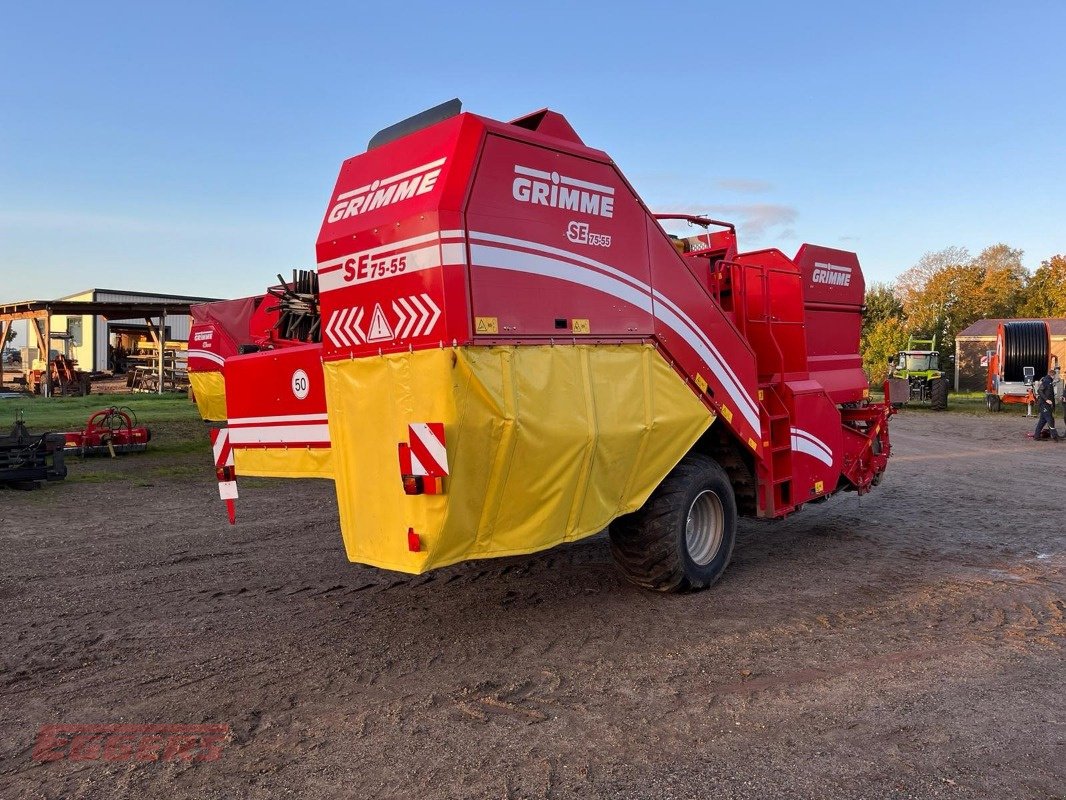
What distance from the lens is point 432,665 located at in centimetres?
449

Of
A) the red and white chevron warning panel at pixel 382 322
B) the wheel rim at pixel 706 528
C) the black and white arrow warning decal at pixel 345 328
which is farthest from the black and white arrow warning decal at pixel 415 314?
the wheel rim at pixel 706 528

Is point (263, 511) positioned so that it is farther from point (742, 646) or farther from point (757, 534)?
point (742, 646)

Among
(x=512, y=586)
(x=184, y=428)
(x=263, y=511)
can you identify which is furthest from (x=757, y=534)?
(x=184, y=428)

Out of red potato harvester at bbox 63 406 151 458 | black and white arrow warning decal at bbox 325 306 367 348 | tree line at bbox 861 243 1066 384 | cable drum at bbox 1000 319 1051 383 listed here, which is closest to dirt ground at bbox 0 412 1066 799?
black and white arrow warning decal at bbox 325 306 367 348

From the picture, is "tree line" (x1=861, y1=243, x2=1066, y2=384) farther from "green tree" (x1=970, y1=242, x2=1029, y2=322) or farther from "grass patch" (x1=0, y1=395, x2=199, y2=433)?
"grass patch" (x1=0, y1=395, x2=199, y2=433)

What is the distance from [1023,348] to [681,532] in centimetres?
2438

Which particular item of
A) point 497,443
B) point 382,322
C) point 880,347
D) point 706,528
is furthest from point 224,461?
point 880,347

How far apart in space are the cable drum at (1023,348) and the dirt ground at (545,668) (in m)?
20.5

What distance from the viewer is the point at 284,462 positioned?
5883mm

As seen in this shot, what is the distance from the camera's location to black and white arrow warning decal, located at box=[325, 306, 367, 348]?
4.78 m

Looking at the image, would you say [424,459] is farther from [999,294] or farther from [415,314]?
[999,294]

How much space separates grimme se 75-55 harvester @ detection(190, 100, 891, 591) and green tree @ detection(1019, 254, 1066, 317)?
53.1m

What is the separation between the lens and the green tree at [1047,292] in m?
50.0

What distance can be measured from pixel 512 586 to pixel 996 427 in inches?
746
